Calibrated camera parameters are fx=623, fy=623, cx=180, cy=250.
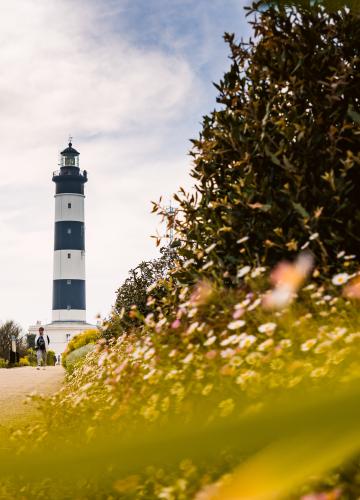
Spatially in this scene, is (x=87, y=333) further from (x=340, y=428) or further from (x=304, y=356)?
(x=340, y=428)

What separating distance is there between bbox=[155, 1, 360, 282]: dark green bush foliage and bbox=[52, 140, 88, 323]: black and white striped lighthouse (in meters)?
61.5

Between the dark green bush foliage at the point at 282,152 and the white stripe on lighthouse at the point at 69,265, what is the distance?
61.7 metres

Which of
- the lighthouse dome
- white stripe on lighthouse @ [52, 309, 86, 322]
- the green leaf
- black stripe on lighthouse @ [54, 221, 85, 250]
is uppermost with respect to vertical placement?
the lighthouse dome

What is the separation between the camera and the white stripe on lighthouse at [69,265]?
6662 cm

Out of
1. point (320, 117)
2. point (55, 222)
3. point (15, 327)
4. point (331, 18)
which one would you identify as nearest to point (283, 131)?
point (320, 117)

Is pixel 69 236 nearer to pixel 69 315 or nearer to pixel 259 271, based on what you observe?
pixel 69 315

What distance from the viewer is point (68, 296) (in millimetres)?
68438

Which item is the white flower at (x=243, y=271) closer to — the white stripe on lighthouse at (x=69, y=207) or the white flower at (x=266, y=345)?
the white flower at (x=266, y=345)

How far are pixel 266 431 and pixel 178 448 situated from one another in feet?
0.54

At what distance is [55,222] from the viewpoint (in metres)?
69.2

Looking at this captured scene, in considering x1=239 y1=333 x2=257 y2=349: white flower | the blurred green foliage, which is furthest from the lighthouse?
x1=239 y1=333 x2=257 y2=349: white flower

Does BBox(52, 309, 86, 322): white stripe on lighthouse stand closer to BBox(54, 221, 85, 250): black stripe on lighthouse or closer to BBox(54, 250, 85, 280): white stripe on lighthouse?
BBox(54, 250, 85, 280): white stripe on lighthouse

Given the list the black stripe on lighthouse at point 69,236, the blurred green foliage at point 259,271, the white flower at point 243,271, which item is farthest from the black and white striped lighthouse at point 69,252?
the white flower at point 243,271

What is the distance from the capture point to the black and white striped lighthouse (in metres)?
66.9
